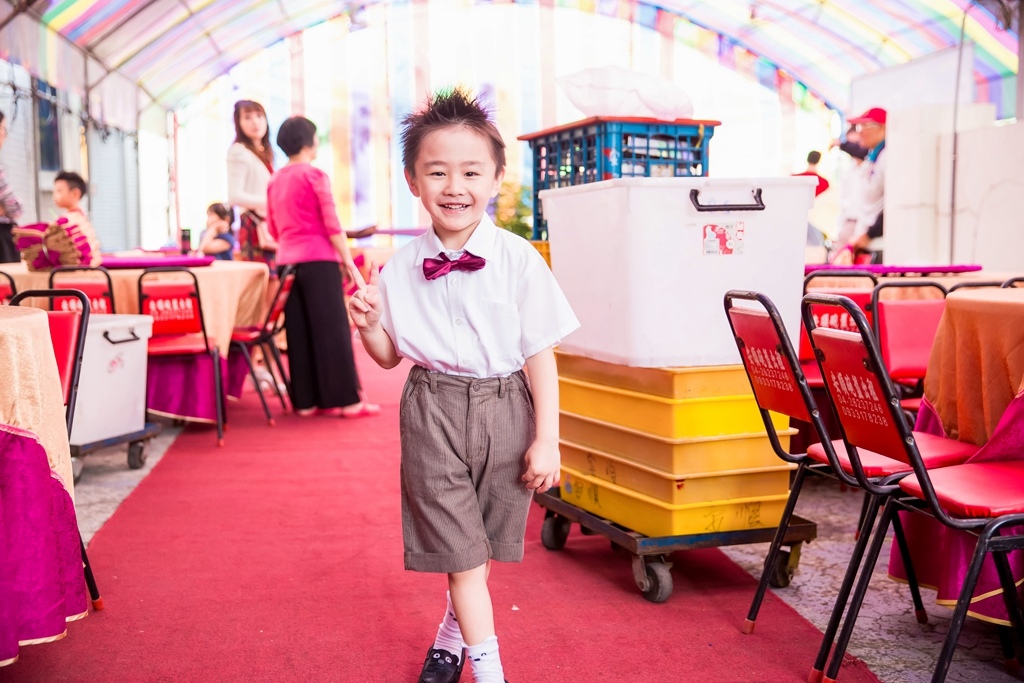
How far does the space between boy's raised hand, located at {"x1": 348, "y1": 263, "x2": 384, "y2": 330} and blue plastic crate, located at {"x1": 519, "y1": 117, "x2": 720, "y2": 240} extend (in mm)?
1386

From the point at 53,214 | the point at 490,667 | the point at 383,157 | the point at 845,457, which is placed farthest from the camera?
the point at 383,157

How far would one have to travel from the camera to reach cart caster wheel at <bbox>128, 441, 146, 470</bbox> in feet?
14.6

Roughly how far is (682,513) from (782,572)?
0.37 metres

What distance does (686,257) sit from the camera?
2.64m

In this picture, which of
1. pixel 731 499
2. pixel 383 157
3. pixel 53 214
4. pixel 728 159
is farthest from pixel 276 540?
pixel 728 159

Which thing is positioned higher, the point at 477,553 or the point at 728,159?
the point at 728,159

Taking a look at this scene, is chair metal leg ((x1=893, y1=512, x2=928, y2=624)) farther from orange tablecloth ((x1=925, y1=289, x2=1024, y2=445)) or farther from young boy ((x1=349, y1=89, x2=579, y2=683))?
young boy ((x1=349, y1=89, x2=579, y2=683))

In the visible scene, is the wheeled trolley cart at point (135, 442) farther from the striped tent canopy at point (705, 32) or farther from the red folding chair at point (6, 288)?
the striped tent canopy at point (705, 32)

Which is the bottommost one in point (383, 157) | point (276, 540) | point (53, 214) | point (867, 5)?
point (276, 540)

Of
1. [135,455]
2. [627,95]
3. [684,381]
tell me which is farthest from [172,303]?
[684,381]

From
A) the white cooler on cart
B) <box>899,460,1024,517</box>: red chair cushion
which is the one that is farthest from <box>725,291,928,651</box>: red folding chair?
the white cooler on cart

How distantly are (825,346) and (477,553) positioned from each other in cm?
81

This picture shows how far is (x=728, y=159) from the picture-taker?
14258 mm

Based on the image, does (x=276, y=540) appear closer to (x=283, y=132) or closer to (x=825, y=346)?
(x=825, y=346)
